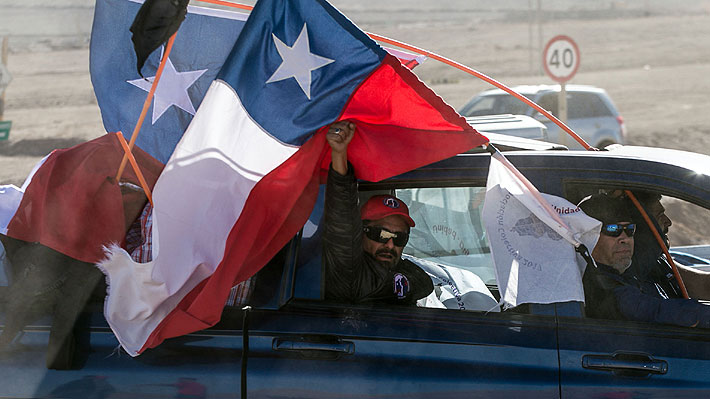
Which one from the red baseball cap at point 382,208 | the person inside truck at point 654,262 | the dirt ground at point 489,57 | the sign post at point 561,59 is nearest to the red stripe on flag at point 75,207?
the red baseball cap at point 382,208

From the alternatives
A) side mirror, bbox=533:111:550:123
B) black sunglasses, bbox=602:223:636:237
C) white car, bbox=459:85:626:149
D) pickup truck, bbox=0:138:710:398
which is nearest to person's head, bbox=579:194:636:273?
black sunglasses, bbox=602:223:636:237

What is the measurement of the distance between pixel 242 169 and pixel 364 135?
56 cm

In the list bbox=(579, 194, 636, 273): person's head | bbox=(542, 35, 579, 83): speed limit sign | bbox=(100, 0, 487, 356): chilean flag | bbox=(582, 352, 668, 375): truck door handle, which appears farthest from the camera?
bbox=(542, 35, 579, 83): speed limit sign

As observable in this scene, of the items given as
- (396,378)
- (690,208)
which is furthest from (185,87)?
(690,208)

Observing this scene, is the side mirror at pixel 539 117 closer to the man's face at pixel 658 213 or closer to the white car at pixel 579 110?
the white car at pixel 579 110

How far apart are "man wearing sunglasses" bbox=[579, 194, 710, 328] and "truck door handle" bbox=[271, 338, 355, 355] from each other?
3.20ft

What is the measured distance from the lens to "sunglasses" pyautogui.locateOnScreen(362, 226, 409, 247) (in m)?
3.69

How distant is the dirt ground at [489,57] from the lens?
2238cm

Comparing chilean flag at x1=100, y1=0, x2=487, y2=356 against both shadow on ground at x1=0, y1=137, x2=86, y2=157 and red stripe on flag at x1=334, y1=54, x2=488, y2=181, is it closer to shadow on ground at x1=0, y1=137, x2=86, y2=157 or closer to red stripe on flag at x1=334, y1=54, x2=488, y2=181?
red stripe on flag at x1=334, y1=54, x2=488, y2=181

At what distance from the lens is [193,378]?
329cm

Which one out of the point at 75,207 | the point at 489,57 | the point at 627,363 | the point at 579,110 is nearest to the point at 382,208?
the point at 627,363

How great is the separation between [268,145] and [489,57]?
37.5 meters

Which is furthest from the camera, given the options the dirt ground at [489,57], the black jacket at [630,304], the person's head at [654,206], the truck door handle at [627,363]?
the dirt ground at [489,57]

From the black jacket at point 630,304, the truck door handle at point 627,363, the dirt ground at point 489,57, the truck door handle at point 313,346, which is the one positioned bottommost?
the truck door handle at point 627,363
